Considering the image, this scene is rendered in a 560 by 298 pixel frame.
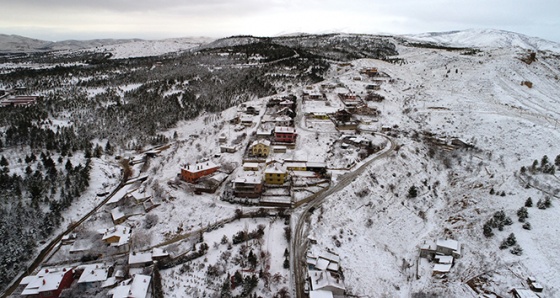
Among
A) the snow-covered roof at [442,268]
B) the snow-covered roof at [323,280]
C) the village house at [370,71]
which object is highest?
the village house at [370,71]

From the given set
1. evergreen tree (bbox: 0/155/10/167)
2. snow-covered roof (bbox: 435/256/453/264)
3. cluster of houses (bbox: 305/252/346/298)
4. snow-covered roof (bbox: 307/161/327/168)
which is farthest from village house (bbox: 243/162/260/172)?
evergreen tree (bbox: 0/155/10/167)

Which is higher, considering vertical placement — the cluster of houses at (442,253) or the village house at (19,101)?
the village house at (19,101)

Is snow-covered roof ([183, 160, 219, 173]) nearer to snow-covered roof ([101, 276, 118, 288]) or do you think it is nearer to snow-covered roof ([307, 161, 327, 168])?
snow-covered roof ([307, 161, 327, 168])

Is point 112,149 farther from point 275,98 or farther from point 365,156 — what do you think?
point 365,156

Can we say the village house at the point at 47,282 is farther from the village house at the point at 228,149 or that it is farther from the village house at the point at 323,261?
the village house at the point at 228,149

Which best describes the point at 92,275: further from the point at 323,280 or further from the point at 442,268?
the point at 442,268

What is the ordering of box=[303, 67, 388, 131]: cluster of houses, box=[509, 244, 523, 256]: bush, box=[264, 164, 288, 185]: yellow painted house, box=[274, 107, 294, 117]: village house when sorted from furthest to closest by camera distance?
box=[274, 107, 294, 117]: village house, box=[303, 67, 388, 131]: cluster of houses, box=[264, 164, 288, 185]: yellow painted house, box=[509, 244, 523, 256]: bush

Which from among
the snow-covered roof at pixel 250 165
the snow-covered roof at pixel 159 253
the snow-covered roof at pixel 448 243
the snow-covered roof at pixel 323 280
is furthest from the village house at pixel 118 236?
the snow-covered roof at pixel 448 243
